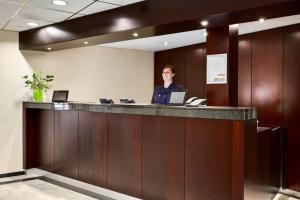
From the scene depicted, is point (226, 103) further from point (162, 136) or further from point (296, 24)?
point (296, 24)

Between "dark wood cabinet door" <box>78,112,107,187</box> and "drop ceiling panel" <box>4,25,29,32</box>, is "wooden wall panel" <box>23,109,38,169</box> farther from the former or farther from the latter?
"dark wood cabinet door" <box>78,112,107,187</box>

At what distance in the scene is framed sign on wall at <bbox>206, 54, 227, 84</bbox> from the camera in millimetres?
3877

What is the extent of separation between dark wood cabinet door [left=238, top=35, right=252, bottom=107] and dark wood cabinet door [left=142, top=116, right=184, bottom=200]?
2.82 meters

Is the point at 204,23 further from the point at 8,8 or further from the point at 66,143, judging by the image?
the point at 66,143

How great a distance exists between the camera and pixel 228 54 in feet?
12.6

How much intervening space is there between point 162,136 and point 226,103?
1.02m

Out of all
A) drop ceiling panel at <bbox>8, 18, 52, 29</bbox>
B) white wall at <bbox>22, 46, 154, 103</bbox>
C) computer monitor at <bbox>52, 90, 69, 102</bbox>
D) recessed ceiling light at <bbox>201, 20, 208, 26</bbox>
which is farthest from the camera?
white wall at <bbox>22, 46, 154, 103</bbox>

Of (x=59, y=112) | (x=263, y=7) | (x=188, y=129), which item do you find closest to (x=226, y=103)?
(x=188, y=129)

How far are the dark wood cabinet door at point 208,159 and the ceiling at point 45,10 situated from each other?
181 cm

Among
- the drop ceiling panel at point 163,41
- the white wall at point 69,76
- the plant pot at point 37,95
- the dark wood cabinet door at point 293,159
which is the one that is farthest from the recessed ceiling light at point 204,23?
the white wall at point 69,76

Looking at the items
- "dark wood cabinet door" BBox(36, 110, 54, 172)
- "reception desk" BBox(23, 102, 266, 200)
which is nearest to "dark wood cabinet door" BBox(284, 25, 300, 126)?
"reception desk" BBox(23, 102, 266, 200)

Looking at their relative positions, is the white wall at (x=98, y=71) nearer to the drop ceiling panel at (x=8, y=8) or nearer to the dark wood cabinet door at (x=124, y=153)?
the drop ceiling panel at (x=8, y=8)

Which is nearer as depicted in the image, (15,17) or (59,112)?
(15,17)

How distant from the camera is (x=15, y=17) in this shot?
4.58 m
